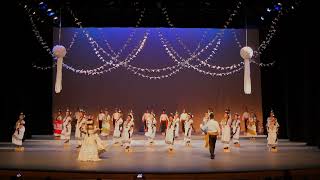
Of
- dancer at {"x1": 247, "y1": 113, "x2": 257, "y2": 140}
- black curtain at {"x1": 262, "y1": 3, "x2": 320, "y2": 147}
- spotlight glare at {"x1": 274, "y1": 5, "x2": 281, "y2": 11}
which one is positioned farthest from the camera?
dancer at {"x1": 247, "y1": 113, "x2": 257, "y2": 140}

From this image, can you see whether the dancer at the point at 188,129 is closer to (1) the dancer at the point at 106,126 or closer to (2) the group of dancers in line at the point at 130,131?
(2) the group of dancers in line at the point at 130,131

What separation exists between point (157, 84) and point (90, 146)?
8.33 metres

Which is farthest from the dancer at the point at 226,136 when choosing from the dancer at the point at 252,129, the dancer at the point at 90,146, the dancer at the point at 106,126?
the dancer at the point at 106,126

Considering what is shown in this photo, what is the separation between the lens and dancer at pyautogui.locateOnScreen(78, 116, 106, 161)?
8.77 metres

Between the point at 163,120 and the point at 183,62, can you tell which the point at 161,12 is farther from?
the point at 163,120

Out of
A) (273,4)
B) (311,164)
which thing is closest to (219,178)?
(311,164)

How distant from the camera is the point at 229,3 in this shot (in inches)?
530

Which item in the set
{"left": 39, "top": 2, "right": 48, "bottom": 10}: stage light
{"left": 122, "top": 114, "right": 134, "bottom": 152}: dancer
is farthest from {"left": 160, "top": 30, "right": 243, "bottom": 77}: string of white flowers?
{"left": 122, "top": 114, "right": 134, "bottom": 152}: dancer

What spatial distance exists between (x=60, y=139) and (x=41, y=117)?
2405 mm

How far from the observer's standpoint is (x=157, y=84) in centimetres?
1700

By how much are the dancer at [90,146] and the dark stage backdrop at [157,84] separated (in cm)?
787

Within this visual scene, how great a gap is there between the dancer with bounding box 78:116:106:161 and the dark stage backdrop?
7867 mm

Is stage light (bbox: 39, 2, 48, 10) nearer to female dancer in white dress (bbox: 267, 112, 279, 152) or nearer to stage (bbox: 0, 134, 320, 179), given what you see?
stage (bbox: 0, 134, 320, 179)

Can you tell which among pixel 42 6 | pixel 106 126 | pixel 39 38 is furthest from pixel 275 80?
pixel 39 38
